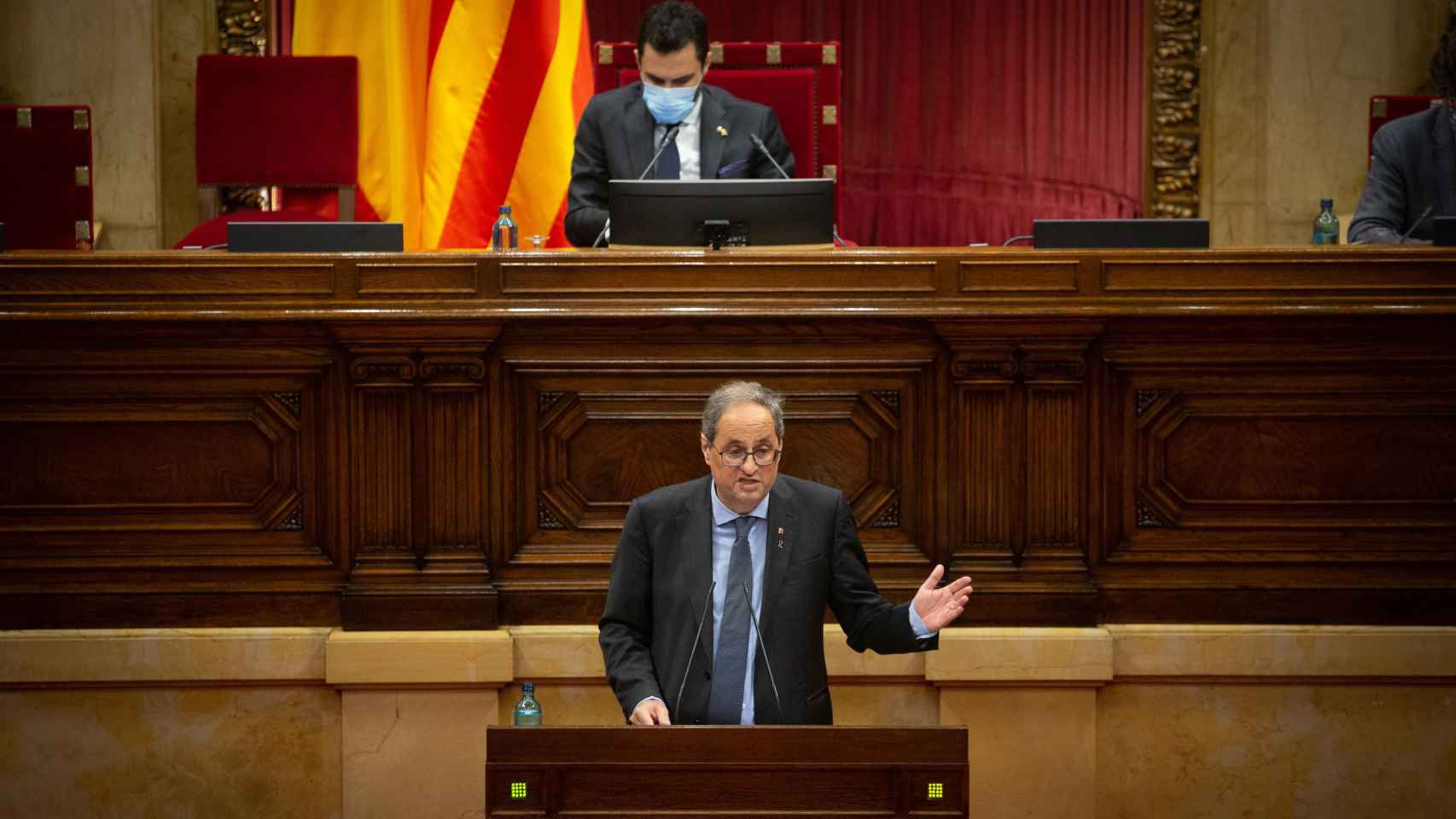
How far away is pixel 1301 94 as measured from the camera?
7.14m

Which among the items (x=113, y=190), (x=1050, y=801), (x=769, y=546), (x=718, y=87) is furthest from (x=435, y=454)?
(x=113, y=190)

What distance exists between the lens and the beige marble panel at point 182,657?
411cm

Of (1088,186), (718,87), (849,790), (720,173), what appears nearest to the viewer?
(849,790)

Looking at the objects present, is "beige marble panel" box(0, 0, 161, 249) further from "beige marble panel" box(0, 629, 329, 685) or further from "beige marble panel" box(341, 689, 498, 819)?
"beige marble panel" box(341, 689, 498, 819)

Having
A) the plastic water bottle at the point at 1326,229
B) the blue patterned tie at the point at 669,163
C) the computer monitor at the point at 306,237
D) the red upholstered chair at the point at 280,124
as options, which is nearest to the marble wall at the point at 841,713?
the computer monitor at the point at 306,237

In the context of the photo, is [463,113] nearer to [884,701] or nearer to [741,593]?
[884,701]

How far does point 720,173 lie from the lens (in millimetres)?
5004

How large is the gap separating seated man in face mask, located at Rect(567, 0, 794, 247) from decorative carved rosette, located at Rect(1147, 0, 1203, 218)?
2.65 metres

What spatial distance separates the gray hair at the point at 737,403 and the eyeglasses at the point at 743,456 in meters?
0.04

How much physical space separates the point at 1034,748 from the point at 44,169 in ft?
12.6

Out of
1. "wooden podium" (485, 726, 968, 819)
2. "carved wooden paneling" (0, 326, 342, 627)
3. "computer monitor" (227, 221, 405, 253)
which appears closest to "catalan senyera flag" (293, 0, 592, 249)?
"computer monitor" (227, 221, 405, 253)

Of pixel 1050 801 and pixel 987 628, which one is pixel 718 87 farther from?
pixel 1050 801

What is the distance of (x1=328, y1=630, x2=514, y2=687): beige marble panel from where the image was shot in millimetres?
4078

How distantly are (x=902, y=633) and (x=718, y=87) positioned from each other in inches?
115
